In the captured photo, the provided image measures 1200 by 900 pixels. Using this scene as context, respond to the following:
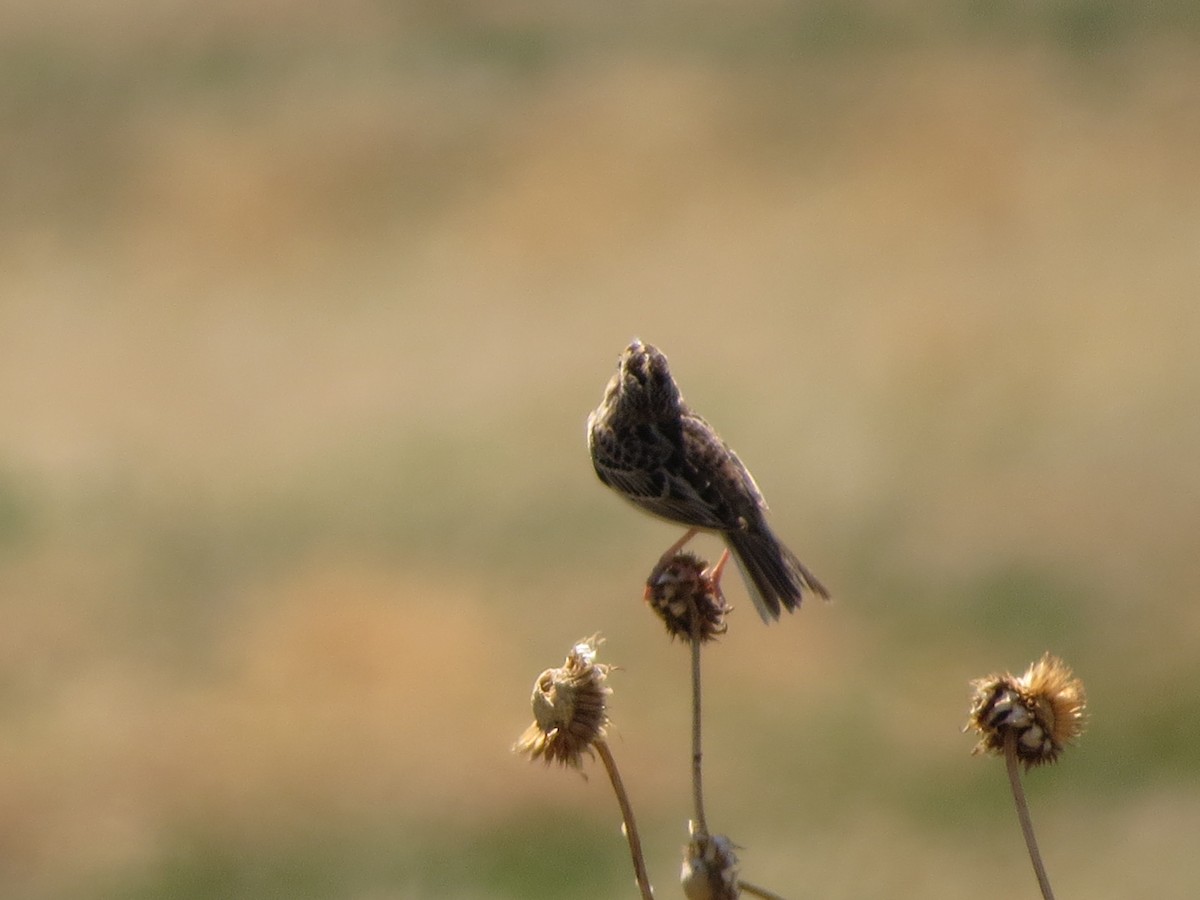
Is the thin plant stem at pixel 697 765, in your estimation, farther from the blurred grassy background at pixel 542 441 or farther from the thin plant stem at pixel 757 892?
the blurred grassy background at pixel 542 441

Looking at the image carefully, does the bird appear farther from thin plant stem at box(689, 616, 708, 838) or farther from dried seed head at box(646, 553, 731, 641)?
thin plant stem at box(689, 616, 708, 838)

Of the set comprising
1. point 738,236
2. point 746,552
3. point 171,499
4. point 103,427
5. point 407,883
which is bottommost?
point 746,552

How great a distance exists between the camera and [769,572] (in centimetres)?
631

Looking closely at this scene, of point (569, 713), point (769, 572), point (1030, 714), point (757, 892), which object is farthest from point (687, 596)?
point (769, 572)

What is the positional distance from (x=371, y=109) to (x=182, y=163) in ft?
10.8

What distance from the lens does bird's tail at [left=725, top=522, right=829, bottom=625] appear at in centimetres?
619

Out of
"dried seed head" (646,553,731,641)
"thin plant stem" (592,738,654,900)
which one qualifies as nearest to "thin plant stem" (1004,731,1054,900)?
"thin plant stem" (592,738,654,900)

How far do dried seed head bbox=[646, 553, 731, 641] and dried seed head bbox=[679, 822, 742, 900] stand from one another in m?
0.95

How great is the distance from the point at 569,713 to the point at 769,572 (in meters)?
2.07

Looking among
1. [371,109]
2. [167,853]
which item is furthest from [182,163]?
[167,853]

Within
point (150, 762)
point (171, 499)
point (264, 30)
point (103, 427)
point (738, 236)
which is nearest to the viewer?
point (150, 762)

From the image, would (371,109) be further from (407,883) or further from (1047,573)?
(407,883)

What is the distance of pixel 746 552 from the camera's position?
636 cm

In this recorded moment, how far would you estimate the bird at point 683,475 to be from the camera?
20.7 feet
